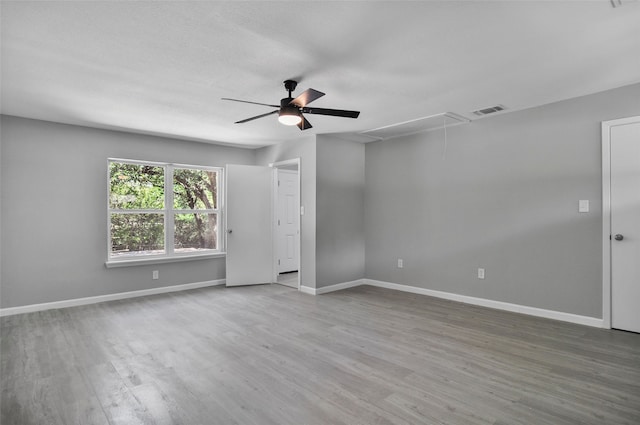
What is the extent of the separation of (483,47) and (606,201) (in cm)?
232

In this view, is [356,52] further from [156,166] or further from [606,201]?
[156,166]

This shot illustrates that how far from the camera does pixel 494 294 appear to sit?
14.0 ft

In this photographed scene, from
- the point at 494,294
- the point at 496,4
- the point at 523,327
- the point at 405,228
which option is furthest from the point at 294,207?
the point at 496,4

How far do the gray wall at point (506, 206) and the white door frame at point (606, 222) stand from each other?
0.05 metres

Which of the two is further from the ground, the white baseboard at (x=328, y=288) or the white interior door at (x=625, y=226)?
the white interior door at (x=625, y=226)

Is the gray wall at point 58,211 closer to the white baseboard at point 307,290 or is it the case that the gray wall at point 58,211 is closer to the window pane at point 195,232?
the window pane at point 195,232

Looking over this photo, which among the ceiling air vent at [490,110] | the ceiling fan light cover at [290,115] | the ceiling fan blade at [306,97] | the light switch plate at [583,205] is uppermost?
the ceiling air vent at [490,110]

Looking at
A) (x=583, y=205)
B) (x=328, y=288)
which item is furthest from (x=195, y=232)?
(x=583, y=205)

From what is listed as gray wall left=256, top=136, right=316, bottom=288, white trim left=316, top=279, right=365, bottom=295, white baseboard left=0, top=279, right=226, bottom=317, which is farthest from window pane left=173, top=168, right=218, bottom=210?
white trim left=316, top=279, right=365, bottom=295

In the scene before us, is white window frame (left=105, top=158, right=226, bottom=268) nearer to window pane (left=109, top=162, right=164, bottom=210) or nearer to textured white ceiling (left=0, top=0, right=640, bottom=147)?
window pane (left=109, top=162, right=164, bottom=210)

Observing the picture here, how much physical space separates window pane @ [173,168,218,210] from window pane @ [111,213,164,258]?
1.43 feet

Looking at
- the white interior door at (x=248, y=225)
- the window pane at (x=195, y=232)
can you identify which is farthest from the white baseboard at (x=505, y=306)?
the window pane at (x=195, y=232)

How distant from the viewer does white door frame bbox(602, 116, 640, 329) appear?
345 cm

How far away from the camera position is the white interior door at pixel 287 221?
676 centimetres
